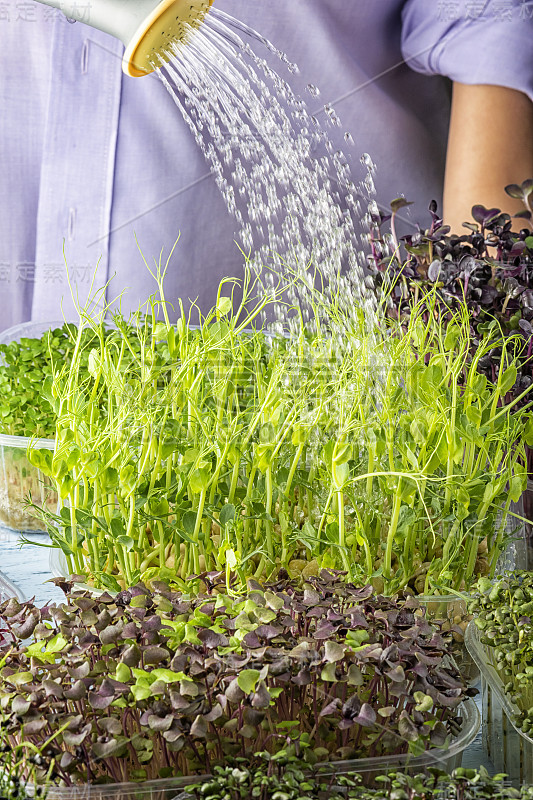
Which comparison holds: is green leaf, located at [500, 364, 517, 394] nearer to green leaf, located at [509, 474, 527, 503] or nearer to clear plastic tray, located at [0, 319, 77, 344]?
green leaf, located at [509, 474, 527, 503]

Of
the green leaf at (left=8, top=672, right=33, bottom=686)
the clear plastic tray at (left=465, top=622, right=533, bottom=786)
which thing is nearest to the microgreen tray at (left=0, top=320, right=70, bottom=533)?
the green leaf at (left=8, top=672, right=33, bottom=686)

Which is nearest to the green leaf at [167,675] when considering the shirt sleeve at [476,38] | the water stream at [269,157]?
the water stream at [269,157]

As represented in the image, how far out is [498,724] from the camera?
0.52 meters

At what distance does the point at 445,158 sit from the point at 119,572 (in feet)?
4.02

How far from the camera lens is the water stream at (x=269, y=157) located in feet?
3.86

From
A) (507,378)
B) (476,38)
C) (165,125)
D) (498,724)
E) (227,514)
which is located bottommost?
(498,724)

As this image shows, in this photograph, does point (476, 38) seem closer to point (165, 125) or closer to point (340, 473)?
point (165, 125)

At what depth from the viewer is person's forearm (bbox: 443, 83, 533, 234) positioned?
4.82 ft

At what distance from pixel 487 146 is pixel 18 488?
1.18 meters

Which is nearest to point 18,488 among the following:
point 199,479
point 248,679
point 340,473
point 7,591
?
point 7,591

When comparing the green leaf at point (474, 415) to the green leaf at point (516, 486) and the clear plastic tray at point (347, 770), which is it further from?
the clear plastic tray at point (347, 770)

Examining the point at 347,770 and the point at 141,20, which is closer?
the point at 347,770

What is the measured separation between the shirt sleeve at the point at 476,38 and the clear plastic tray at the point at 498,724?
129cm

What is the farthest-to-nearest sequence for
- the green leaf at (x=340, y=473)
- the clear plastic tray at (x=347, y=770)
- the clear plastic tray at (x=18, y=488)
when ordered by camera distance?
the clear plastic tray at (x=18, y=488), the green leaf at (x=340, y=473), the clear plastic tray at (x=347, y=770)
